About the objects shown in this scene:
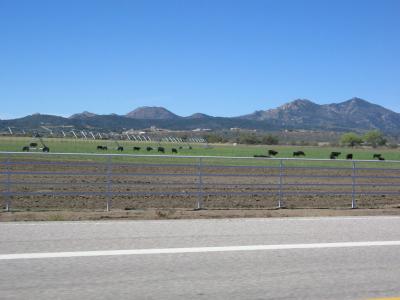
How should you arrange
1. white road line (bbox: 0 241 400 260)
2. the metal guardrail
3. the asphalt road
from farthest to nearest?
the metal guardrail, white road line (bbox: 0 241 400 260), the asphalt road

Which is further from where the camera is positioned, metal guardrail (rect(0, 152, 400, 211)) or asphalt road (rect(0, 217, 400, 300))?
metal guardrail (rect(0, 152, 400, 211))

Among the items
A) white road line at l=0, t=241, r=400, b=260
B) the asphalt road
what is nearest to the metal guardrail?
the asphalt road

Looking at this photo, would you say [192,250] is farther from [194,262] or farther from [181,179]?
[181,179]

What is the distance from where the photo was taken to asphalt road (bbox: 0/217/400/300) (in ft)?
19.8

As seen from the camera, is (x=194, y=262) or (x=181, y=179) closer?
(x=194, y=262)

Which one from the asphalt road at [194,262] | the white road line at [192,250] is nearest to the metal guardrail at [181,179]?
the asphalt road at [194,262]

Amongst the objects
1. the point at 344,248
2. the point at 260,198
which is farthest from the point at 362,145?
the point at 344,248

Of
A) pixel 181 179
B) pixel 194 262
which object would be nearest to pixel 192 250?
pixel 194 262

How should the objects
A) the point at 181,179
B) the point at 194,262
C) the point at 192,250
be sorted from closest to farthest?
the point at 194,262, the point at 192,250, the point at 181,179

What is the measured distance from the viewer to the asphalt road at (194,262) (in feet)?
19.8

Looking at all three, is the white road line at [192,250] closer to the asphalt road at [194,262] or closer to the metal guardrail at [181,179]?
the asphalt road at [194,262]

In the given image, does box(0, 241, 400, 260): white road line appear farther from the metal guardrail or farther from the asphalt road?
the metal guardrail

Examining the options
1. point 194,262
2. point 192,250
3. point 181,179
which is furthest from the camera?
point 181,179

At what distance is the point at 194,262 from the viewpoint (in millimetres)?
7371
